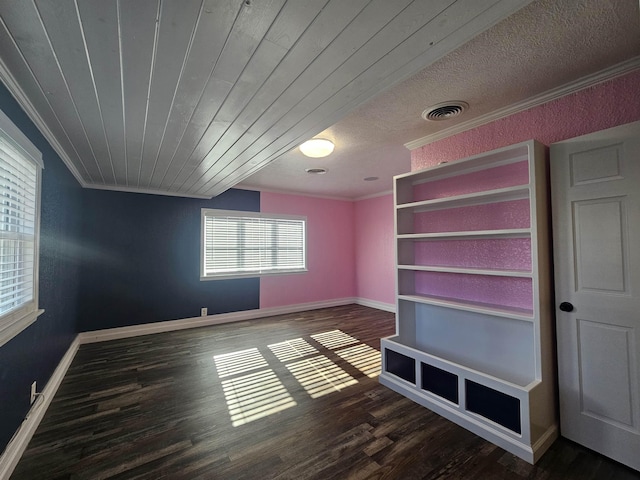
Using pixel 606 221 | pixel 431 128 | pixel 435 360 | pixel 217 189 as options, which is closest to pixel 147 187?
pixel 217 189

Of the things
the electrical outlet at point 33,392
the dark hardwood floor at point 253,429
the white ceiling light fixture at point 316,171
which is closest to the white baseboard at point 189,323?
the dark hardwood floor at point 253,429

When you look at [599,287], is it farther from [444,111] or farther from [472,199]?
[444,111]

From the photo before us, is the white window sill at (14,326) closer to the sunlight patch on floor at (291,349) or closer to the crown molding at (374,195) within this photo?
the sunlight patch on floor at (291,349)

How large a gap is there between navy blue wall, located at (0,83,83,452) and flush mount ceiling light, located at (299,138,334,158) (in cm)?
205

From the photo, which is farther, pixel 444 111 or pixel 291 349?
pixel 291 349

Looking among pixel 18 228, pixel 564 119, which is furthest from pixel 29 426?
pixel 564 119

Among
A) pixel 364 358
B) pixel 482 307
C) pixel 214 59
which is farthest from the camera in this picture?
pixel 364 358

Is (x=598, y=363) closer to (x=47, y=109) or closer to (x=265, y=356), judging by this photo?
(x=265, y=356)

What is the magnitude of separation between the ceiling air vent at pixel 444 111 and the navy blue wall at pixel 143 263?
12.2 ft

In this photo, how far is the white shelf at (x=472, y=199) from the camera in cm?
197

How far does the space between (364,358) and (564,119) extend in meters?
2.87

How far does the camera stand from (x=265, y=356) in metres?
3.32

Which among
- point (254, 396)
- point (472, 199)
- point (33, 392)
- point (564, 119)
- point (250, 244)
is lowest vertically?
point (254, 396)

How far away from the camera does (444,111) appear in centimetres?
218
